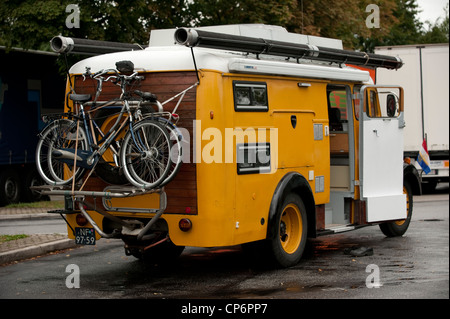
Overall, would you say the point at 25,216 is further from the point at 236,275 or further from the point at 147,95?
the point at 147,95

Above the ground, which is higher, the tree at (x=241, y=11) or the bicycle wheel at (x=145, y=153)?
the tree at (x=241, y=11)

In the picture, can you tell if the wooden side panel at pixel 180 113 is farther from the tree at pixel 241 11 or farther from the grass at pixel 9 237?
the tree at pixel 241 11

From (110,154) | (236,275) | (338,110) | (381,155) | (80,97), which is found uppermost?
(80,97)

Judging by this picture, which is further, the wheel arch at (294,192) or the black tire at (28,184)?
the black tire at (28,184)

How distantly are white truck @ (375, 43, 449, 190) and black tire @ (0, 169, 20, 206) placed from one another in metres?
10.0

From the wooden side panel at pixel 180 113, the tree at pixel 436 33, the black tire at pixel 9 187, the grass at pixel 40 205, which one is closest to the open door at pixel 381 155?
the wooden side panel at pixel 180 113

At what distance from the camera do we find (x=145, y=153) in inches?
342

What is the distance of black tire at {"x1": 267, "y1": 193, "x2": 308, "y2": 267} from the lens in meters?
9.95

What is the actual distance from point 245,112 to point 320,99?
6.27 feet

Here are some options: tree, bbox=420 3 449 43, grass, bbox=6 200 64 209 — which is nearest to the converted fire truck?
grass, bbox=6 200 64 209

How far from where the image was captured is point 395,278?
9.25 meters

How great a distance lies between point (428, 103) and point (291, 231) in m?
12.8

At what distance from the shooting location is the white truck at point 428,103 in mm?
21828

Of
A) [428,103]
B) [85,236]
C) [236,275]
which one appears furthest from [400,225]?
[428,103]
